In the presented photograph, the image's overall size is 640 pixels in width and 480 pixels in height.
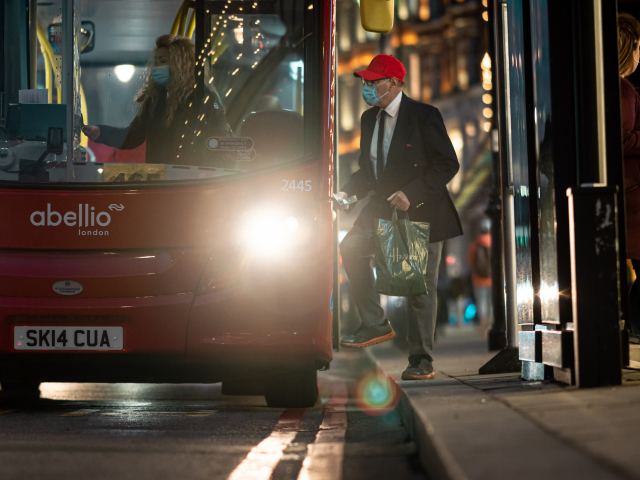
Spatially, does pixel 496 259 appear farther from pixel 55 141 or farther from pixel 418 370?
pixel 55 141

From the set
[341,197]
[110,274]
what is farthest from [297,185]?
[110,274]

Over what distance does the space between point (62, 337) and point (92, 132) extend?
1.26 m

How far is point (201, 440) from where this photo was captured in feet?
14.8

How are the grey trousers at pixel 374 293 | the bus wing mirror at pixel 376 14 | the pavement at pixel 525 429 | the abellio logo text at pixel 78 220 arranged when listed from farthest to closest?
the grey trousers at pixel 374 293, the bus wing mirror at pixel 376 14, the abellio logo text at pixel 78 220, the pavement at pixel 525 429

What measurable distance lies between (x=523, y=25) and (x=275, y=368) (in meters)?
2.57

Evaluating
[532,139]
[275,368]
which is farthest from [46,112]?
[532,139]

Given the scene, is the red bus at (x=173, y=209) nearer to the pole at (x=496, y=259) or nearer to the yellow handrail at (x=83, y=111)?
the yellow handrail at (x=83, y=111)

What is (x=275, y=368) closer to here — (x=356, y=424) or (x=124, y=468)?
(x=356, y=424)

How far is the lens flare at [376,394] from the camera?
20.4 ft

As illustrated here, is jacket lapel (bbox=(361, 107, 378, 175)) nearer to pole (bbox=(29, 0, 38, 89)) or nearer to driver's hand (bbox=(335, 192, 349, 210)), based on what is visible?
driver's hand (bbox=(335, 192, 349, 210))

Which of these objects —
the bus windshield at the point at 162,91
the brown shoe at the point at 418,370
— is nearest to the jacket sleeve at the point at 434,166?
the bus windshield at the point at 162,91

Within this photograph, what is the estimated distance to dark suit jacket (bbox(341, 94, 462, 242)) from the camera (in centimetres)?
621

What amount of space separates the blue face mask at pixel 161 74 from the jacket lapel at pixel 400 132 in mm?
1543

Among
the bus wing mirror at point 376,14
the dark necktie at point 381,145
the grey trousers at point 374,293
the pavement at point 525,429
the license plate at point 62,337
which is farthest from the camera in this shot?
the dark necktie at point 381,145
